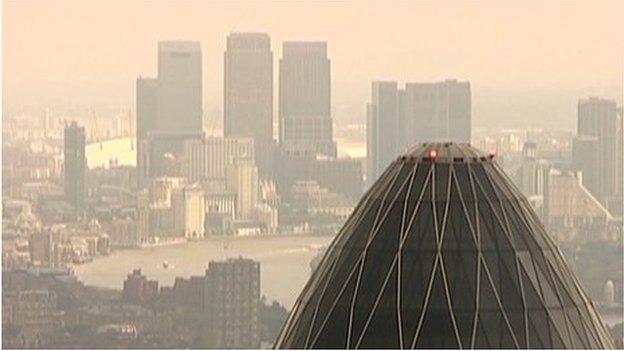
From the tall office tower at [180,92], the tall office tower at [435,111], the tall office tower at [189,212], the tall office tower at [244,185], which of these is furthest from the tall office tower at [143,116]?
the tall office tower at [435,111]

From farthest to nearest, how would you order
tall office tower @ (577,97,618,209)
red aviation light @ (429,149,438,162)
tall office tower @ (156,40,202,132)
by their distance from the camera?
1. tall office tower @ (156,40,202,132)
2. tall office tower @ (577,97,618,209)
3. red aviation light @ (429,149,438,162)

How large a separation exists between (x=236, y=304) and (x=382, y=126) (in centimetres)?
542

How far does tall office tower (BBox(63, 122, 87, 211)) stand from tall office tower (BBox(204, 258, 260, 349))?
29.4ft

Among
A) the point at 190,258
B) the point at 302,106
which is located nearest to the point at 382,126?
the point at 302,106

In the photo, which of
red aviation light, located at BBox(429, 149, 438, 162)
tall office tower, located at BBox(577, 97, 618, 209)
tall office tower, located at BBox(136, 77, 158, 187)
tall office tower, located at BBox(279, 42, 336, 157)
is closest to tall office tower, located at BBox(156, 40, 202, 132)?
tall office tower, located at BBox(136, 77, 158, 187)

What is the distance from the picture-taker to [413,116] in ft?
118

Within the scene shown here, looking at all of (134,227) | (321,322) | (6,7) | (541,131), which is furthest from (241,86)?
(321,322)

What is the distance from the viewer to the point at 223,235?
47656mm

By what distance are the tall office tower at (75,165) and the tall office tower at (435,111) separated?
9874mm

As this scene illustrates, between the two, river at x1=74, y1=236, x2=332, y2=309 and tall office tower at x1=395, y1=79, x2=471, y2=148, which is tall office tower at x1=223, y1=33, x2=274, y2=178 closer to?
river at x1=74, y1=236, x2=332, y2=309

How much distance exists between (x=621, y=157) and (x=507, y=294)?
91.1 ft

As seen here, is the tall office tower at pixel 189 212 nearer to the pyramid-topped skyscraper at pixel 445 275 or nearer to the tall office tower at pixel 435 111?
the tall office tower at pixel 435 111

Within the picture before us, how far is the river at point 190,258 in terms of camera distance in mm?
39594

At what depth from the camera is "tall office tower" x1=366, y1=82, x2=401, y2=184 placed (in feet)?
112
